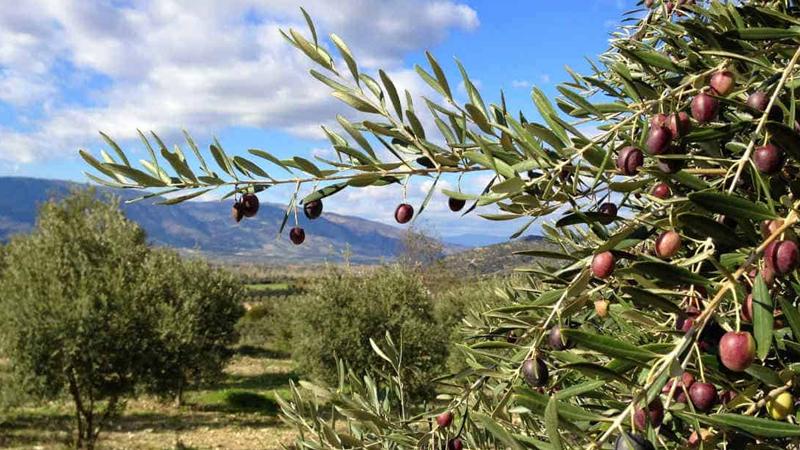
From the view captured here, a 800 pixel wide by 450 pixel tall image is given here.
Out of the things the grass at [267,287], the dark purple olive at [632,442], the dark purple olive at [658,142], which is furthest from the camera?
the grass at [267,287]

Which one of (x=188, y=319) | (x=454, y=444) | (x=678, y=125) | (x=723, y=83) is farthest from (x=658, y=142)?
(x=188, y=319)

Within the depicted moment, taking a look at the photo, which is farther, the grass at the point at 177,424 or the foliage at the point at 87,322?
the grass at the point at 177,424

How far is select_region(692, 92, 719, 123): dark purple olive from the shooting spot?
3.51ft

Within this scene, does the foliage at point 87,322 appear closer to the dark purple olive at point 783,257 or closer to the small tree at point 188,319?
the small tree at point 188,319

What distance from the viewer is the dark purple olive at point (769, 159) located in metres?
0.95

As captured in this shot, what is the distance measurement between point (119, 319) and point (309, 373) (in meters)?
8.88

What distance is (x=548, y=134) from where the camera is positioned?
1186mm

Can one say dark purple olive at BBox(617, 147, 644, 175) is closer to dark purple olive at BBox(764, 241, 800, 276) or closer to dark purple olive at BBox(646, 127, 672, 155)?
dark purple olive at BBox(646, 127, 672, 155)

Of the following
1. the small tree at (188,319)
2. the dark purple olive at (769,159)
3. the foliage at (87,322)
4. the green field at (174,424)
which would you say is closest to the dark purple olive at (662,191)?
the dark purple olive at (769,159)

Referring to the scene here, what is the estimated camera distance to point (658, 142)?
41.4 inches

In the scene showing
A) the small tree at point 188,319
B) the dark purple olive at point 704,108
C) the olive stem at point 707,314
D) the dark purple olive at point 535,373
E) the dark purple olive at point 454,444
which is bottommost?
the small tree at point 188,319

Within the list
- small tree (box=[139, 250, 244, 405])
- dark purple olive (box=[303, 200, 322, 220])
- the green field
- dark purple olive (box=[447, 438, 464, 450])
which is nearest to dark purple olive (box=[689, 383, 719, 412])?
dark purple olive (box=[447, 438, 464, 450])

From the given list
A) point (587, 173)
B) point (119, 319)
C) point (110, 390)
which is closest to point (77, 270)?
point (119, 319)

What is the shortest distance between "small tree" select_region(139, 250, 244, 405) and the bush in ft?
13.0
